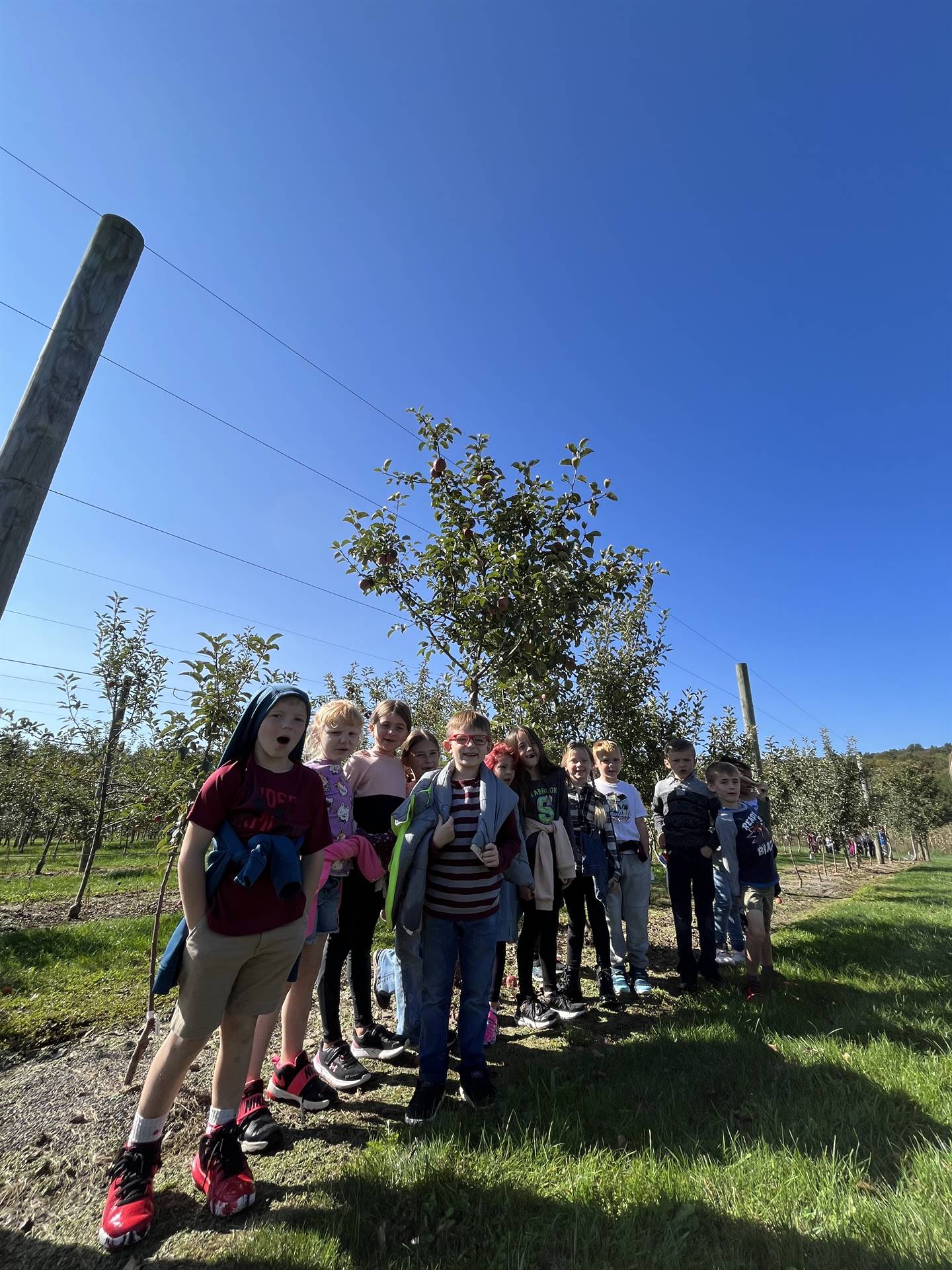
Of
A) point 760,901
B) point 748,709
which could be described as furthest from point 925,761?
point 760,901

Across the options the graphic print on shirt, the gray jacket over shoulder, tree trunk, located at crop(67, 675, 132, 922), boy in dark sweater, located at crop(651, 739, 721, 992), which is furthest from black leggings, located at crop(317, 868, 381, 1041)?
tree trunk, located at crop(67, 675, 132, 922)

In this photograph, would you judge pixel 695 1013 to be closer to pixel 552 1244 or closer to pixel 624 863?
pixel 624 863

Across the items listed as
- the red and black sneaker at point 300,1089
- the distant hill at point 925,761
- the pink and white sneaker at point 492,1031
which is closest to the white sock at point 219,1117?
the red and black sneaker at point 300,1089

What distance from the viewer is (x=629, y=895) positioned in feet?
17.1

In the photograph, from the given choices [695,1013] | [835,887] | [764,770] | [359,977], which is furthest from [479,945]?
[764,770]

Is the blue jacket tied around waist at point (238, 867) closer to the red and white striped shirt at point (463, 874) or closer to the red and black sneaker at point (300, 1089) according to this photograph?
the red and white striped shirt at point (463, 874)

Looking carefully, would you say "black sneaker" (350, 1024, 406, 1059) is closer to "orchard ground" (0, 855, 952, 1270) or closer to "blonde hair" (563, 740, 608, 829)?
"orchard ground" (0, 855, 952, 1270)

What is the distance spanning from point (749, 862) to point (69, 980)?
6.48m

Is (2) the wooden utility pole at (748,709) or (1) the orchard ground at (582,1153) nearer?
(1) the orchard ground at (582,1153)

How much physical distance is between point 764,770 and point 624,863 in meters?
23.1

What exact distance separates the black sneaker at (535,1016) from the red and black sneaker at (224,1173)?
7.77 ft

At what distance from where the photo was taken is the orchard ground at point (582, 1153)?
6.54 ft

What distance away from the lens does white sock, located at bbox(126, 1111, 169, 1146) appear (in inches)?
89.4

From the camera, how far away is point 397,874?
10.5ft
